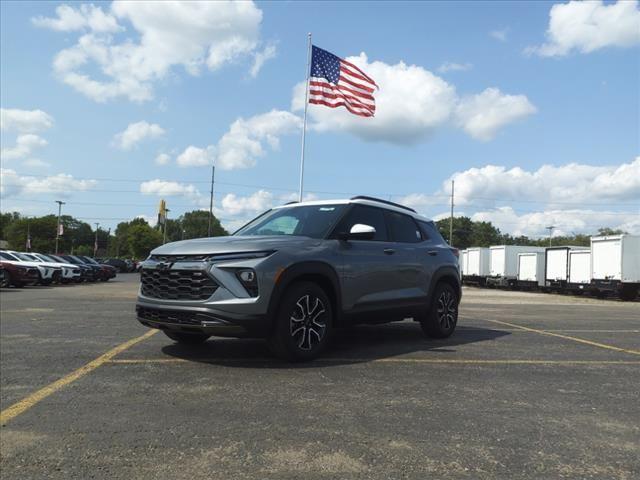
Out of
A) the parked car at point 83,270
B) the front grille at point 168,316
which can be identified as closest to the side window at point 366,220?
the front grille at point 168,316

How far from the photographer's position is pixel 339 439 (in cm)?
335

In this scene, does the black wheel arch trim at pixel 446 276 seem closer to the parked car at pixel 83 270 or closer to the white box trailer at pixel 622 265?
the white box trailer at pixel 622 265

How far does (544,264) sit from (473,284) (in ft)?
35.8

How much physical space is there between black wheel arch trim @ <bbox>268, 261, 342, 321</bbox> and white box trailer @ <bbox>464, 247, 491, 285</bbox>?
121 feet

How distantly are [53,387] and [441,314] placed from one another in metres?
5.06

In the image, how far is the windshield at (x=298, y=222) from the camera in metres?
6.17

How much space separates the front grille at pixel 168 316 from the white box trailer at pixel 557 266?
2951cm

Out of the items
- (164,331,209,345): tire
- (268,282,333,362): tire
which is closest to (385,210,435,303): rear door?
(268,282,333,362): tire

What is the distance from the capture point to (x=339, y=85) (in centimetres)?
2273

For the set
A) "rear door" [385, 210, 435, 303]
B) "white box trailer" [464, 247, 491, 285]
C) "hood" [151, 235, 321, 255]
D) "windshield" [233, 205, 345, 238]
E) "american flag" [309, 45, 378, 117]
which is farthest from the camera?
"white box trailer" [464, 247, 491, 285]

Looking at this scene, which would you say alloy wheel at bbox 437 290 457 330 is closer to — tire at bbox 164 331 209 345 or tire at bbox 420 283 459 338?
tire at bbox 420 283 459 338

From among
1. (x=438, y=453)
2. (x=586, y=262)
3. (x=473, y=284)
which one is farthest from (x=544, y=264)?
(x=438, y=453)

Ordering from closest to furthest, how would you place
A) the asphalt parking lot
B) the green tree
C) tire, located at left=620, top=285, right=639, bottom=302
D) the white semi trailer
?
1. the asphalt parking lot
2. tire, located at left=620, top=285, right=639, bottom=302
3. the white semi trailer
4. the green tree

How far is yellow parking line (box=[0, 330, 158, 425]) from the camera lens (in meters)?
3.90
